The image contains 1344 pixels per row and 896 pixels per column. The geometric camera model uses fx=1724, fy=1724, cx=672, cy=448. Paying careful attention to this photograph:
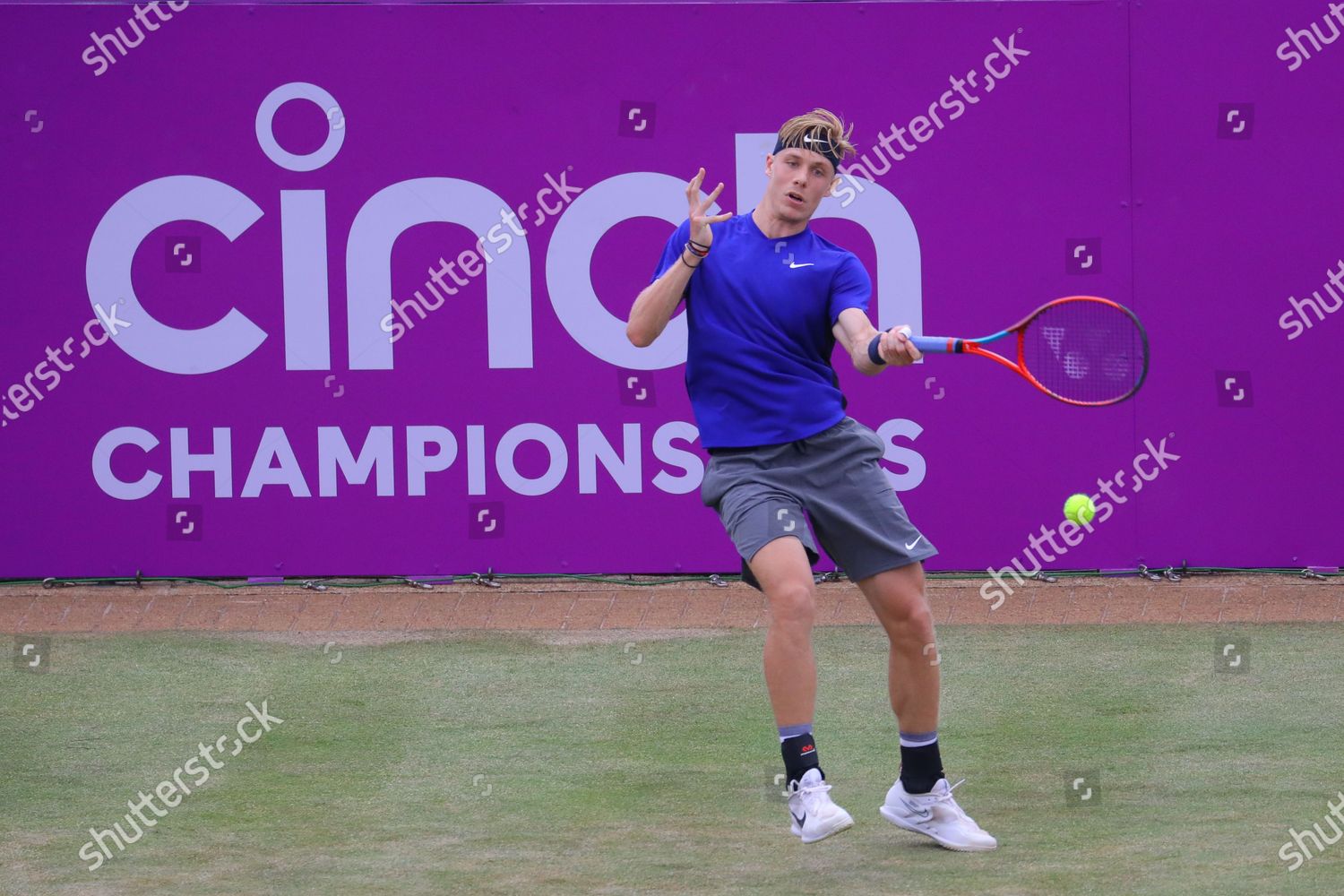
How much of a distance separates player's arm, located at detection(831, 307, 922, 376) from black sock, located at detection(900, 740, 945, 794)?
3.03 feet

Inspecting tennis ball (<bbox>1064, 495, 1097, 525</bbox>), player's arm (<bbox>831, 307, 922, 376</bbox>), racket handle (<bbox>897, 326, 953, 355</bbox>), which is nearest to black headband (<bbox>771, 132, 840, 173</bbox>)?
player's arm (<bbox>831, 307, 922, 376</bbox>)

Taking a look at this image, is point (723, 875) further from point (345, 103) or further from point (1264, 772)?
point (345, 103)

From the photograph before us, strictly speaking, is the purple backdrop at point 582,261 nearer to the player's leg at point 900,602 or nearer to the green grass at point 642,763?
the green grass at point 642,763

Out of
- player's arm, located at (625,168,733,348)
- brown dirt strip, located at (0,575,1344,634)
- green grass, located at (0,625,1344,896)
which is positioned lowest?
brown dirt strip, located at (0,575,1344,634)

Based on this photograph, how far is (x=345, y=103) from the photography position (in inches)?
303

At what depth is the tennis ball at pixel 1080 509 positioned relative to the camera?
713 centimetres

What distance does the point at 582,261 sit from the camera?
7.72 meters

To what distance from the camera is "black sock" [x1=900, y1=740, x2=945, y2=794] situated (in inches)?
162

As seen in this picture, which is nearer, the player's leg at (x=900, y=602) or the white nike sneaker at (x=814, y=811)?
the white nike sneaker at (x=814, y=811)

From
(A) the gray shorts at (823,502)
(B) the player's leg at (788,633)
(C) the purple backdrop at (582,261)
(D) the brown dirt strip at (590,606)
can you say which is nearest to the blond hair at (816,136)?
(A) the gray shorts at (823,502)

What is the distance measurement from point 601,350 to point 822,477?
11.7 ft

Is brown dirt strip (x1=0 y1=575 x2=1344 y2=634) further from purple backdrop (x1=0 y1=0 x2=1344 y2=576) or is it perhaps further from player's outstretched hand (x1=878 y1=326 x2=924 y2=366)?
player's outstretched hand (x1=878 y1=326 x2=924 y2=366)

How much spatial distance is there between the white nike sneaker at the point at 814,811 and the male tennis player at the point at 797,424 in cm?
12

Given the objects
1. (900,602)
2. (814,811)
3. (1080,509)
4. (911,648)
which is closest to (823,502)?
(900,602)
